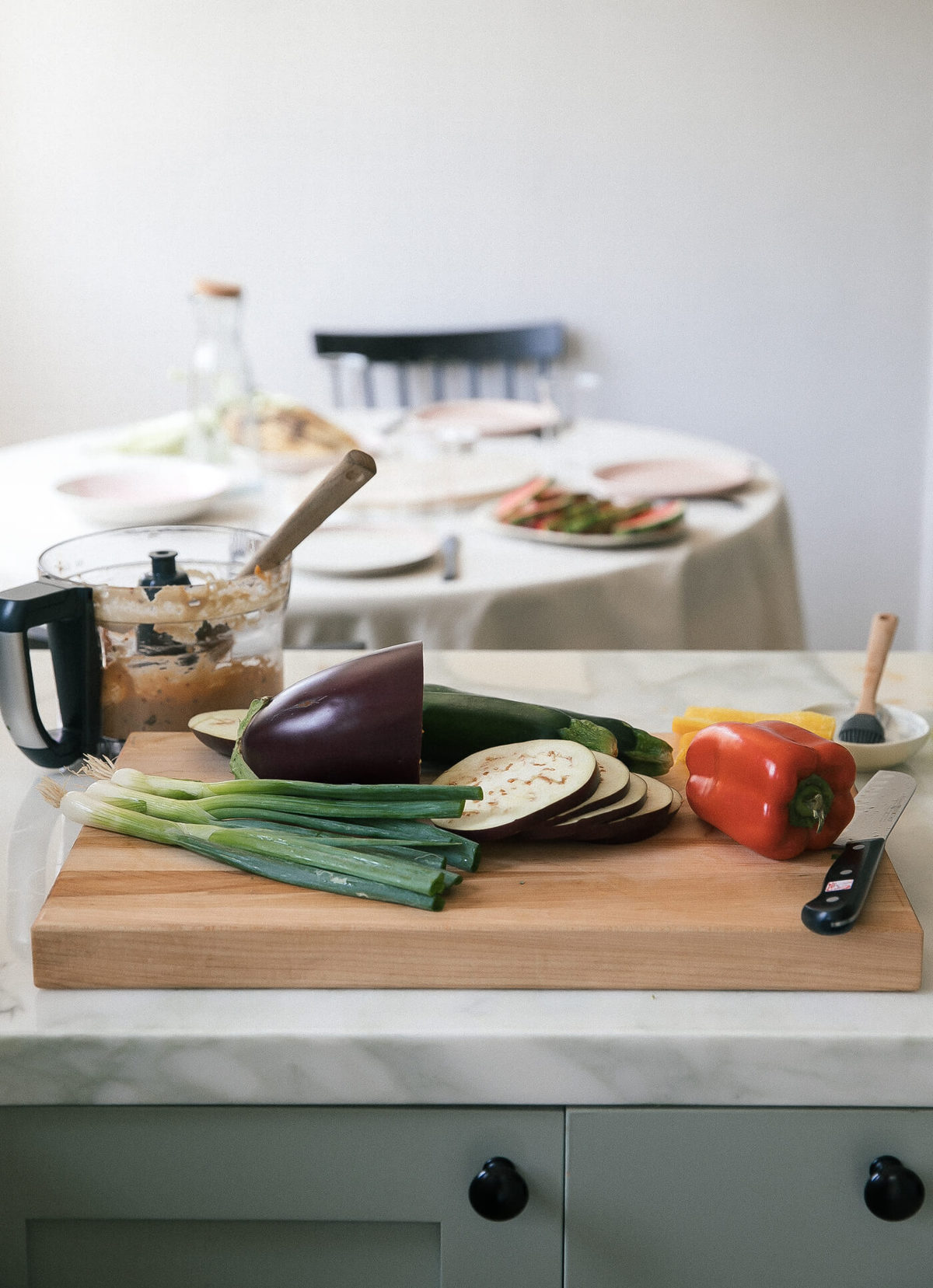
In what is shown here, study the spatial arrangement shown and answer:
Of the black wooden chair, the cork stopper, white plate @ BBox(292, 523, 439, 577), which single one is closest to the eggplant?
white plate @ BBox(292, 523, 439, 577)

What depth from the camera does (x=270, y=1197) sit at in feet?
2.40

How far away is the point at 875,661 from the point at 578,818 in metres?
0.43

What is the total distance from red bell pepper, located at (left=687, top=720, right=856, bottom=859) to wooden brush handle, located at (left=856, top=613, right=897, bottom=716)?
29 centimetres

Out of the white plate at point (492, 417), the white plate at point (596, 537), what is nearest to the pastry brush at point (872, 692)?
the white plate at point (596, 537)

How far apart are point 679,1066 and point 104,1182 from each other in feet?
1.12

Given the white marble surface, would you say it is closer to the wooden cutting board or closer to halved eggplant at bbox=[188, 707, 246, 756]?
the wooden cutting board

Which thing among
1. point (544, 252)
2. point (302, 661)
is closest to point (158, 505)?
point (302, 661)

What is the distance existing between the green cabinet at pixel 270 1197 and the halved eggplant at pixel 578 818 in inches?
6.4

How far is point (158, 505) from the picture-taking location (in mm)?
2027

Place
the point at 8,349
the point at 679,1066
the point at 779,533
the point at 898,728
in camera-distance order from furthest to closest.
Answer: the point at 8,349 → the point at 779,533 → the point at 898,728 → the point at 679,1066

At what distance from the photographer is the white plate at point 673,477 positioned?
229 cm

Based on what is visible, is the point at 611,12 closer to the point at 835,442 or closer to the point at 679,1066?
the point at 835,442

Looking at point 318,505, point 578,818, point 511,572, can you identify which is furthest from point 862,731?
point 511,572

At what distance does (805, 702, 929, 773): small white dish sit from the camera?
0.99 meters
